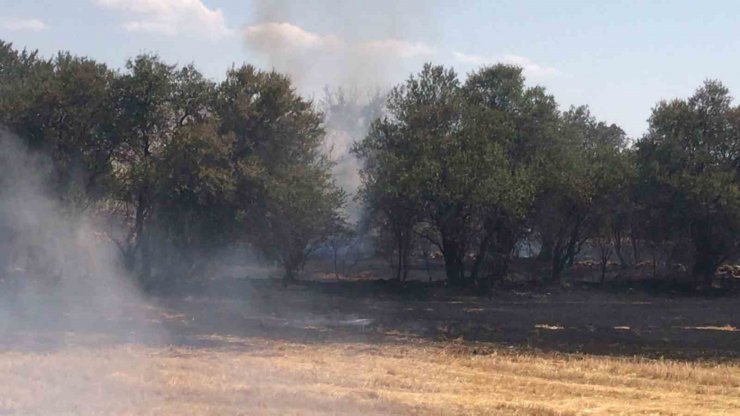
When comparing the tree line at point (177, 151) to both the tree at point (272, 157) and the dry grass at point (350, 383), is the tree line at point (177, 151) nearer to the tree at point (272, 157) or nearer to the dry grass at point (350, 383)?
the tree at point (272, 157)

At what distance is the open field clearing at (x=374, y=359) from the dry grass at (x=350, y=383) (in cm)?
3

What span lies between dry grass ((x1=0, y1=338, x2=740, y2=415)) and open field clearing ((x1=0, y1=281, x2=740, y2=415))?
29 mm

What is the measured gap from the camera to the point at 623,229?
111 ft

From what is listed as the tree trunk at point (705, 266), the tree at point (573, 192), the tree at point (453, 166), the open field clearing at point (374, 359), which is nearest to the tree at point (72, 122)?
the open field clearing at point (374, 359)

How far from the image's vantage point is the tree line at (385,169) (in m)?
28.1

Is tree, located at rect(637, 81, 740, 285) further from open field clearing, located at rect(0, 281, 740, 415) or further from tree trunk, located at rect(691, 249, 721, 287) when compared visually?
open field clearing, located at rect(0, 281, 740, 415)

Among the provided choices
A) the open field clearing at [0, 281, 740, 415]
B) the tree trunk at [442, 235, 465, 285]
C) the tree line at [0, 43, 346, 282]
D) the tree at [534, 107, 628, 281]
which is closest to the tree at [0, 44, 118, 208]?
the tree line at [0, 43, 346, 282]

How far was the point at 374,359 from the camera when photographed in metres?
16.0

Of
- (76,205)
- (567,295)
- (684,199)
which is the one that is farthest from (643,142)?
(76,205)

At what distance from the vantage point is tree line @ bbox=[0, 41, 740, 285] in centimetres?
2814

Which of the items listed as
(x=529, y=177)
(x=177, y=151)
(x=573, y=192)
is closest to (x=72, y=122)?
(x=177, y=151)

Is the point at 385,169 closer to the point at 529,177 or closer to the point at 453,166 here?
the point at 453,166

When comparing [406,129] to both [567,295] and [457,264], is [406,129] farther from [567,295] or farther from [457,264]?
[567,295]

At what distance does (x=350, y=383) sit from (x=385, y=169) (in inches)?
703
